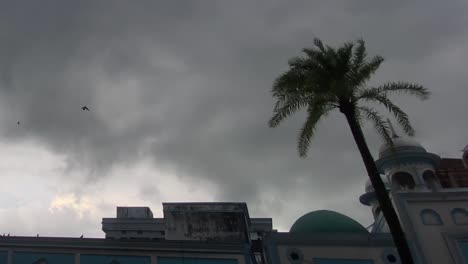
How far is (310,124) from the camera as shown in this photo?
2130 cm

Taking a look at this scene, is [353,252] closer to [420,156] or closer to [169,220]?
Answer: [169,220]

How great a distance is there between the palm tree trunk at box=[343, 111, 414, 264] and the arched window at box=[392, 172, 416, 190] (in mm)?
18727

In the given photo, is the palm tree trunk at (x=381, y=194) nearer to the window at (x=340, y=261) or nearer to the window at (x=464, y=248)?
the window at (x=340, y=261)

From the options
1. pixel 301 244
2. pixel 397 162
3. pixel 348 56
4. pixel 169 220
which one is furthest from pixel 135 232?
pixel 348 56

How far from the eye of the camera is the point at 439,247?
26.5 m

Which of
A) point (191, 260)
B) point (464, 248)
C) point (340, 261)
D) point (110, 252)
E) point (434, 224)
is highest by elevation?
point (110, 252)

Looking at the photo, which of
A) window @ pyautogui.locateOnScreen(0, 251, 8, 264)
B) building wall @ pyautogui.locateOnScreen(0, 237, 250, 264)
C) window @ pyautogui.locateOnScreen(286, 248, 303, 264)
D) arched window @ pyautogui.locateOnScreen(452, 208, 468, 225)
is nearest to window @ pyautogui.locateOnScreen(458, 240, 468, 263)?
arched window @ pyautogui.locateOnScreen(452, 208, 468, 225)

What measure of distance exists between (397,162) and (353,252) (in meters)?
12.8

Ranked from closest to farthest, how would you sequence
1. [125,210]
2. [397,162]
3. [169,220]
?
[169,220], [397,162], [125,210]

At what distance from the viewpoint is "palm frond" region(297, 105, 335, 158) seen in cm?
2095

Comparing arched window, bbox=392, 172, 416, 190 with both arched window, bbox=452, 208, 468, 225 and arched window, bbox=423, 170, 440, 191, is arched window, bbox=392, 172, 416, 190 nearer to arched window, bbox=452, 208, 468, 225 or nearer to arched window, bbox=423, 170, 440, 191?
arched window, bbox=423, 170, 440, 191

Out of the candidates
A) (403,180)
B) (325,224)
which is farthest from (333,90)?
(403,180)

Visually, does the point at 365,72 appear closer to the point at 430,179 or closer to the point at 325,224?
the point at 325,224

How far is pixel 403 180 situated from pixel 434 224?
10382 millimetres
